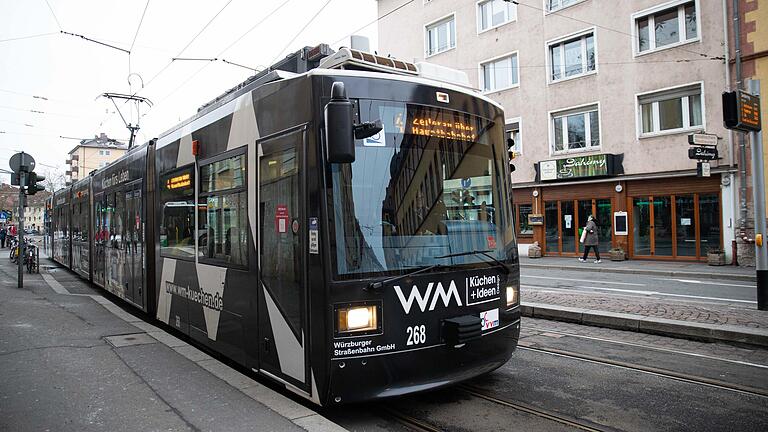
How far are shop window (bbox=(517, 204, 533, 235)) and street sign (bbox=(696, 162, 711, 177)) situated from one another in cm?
774

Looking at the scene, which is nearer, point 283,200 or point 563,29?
point 283,200

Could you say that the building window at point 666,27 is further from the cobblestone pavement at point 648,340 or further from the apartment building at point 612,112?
the cobblestone pavement at point 648,340

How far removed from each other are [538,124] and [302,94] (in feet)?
66.4

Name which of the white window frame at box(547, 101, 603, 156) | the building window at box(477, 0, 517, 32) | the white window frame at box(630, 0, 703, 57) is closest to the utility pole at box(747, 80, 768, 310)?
the white window frame at box(630, 0, 703, 57)

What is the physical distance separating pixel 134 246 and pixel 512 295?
262 inches

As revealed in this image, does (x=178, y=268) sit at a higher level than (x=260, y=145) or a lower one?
lower

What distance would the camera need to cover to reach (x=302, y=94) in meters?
4.34

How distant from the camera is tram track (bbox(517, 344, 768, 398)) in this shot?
4.97 meters

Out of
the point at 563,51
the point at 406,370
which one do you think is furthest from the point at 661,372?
the point at 563,51

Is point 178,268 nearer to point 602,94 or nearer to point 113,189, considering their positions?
point 113,189

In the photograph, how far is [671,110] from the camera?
1903 centimetres

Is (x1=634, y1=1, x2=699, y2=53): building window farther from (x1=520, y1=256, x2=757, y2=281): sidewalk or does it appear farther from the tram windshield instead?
the tram windshield

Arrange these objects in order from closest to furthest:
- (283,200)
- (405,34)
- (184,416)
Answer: (184,416) → (283,200) → (405,34)

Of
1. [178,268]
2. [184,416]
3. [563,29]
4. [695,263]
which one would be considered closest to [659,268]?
[695,263]
